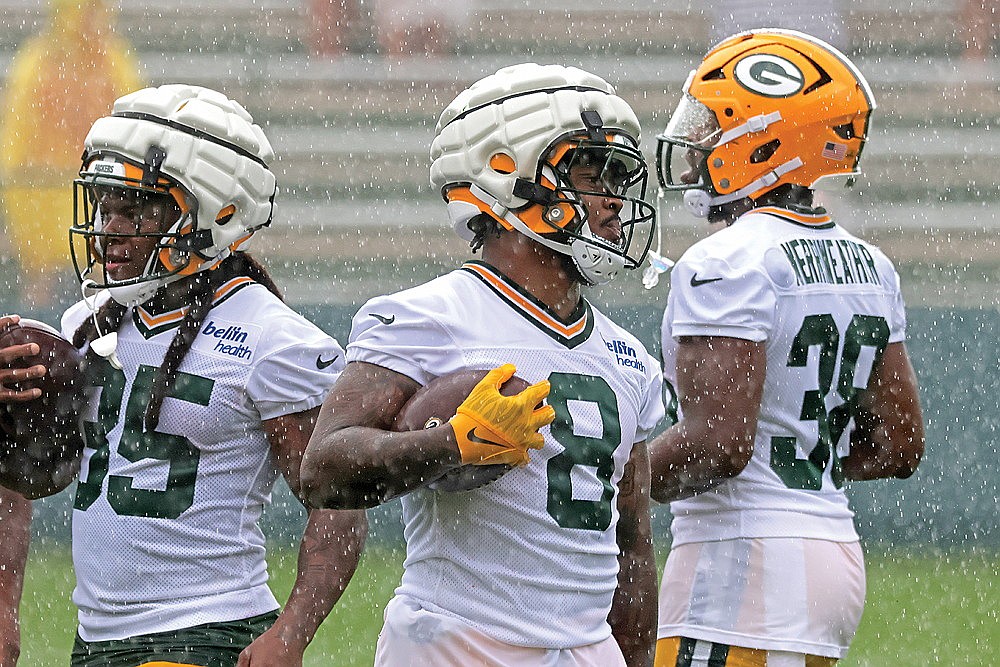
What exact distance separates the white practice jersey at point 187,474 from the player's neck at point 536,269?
1.61 ft

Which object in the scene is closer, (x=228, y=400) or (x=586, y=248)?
(x=586, y=248)

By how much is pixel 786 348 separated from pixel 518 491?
93 cm

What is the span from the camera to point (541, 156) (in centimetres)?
299

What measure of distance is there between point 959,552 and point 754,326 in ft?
16.9

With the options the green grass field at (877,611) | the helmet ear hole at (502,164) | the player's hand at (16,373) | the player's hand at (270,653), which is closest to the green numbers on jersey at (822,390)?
the helmet ear hole at (502,164)

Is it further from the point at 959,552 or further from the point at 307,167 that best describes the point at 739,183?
the point at 307,167

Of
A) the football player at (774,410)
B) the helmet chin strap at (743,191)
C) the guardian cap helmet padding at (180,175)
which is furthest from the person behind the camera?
the helmet chin strap at (743,191)

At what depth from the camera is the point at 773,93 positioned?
3.86 meters

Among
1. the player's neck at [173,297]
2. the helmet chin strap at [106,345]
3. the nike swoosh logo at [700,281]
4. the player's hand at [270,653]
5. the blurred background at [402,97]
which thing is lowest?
the blurred background at [402,97]

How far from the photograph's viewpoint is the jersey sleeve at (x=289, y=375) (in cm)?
324

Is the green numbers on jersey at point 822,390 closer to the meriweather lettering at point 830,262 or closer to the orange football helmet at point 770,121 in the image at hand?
the meriweather lettering at point 830,262

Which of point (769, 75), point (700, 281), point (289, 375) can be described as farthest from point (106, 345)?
point (769, 75)

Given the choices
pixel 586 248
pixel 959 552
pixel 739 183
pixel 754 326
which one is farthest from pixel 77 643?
pixel 959 552

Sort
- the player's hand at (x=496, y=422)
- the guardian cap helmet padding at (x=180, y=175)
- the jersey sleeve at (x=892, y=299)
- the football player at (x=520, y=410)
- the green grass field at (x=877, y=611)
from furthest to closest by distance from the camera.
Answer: the green grass field at (x=877, y=611), the jersey sleeve at (x=892, y=299), the guardian cap helmet padding at (x=180, y=175), the football player at (x=520, y=410), the player's hand at (x=496, y=422)
